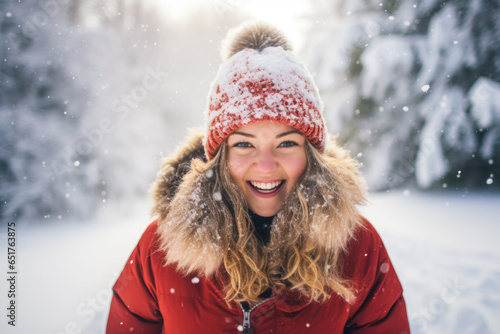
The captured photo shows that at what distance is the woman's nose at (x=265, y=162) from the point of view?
4.20 ft

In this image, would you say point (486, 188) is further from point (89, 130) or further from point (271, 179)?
point (89, 130)

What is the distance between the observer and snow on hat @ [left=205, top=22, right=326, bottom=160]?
4.20ft

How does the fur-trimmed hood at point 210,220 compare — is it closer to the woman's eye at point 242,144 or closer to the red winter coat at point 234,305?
the red winter coat at point 234,305

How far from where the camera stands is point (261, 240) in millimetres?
1473

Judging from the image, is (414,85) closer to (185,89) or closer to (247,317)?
(247,317)

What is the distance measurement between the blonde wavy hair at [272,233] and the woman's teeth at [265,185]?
0.09m

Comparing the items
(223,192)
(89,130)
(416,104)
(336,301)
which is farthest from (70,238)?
(416,104)

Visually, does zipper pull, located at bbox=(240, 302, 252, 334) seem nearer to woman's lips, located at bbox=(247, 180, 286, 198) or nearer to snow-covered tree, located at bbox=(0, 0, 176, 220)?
woman's lips, located at bbox=(247, 180, 286, 198)

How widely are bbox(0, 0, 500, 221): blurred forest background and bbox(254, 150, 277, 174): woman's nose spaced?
2.38m

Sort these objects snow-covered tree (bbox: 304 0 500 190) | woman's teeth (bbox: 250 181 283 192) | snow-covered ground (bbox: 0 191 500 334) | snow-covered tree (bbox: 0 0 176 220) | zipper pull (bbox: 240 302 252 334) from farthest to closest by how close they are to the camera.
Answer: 1. snow-covered tree (bbox: 0 0 176 220)
2. snow-covered tree (bbox: 304 0 500 190)
3. snow-covered ground (bbox: 0 191 500 334)
4. woman's teeth (bbox: 250 181 283 192)
5. zipper pull (bbox: 240 302 252 334)

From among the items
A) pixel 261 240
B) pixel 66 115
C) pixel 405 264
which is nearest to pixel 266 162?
pixel 261 240

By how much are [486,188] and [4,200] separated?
9230 mm

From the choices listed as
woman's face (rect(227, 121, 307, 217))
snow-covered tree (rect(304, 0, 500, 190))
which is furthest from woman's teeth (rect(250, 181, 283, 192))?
snow-covered tree (rect(304, 0, 500, 190))

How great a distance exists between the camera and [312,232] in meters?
1.32
